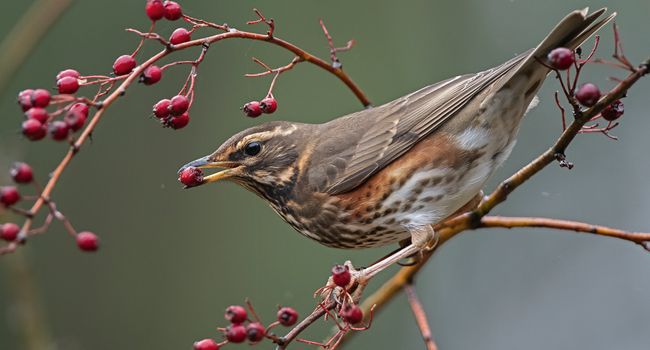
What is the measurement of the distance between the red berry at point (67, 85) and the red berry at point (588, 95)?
5.78 feet

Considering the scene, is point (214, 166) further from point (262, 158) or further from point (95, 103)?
point (95, 103)

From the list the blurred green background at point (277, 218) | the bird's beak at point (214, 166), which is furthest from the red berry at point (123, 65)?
the blurred green background at point (277, 218)

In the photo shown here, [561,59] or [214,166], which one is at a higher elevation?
[561,59]

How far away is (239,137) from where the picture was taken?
4141 millimetres

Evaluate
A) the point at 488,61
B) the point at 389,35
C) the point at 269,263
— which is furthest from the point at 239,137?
the point at 488,61

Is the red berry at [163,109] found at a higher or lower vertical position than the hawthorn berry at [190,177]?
higher

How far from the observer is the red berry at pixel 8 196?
2350 mm

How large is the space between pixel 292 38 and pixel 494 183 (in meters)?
2.53

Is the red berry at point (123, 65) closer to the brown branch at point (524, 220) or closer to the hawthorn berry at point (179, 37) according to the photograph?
the hawthorn berry at point (179, 37)

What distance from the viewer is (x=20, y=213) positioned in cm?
224

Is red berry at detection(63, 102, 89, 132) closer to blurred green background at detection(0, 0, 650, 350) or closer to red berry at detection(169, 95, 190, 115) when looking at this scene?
red berry at detection(169, 95, 190, 115)

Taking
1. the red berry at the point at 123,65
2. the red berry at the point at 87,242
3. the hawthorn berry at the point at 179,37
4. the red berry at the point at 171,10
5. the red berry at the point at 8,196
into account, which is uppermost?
the red berry at the point at 171,10

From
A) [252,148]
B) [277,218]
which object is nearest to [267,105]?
[252,148]

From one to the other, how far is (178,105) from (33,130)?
2.30 ft
